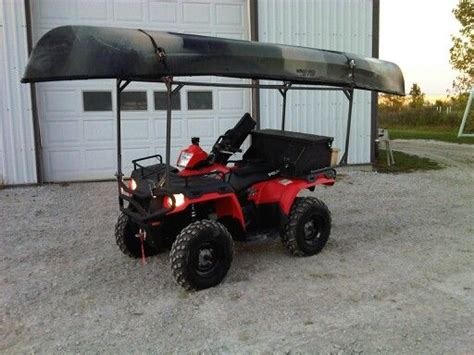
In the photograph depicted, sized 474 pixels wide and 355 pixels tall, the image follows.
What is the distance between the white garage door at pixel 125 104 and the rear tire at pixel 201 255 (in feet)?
17.6

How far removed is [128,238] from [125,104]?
4715 millimetres

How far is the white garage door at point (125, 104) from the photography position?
8.55 m

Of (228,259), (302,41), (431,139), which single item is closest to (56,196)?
(228,259)

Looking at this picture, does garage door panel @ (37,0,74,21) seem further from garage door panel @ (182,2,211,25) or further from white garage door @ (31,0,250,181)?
garage door panel @ (182,2,211,25)

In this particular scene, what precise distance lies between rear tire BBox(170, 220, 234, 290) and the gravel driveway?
0.11 metres

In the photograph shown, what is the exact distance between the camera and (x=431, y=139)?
17.6 meters

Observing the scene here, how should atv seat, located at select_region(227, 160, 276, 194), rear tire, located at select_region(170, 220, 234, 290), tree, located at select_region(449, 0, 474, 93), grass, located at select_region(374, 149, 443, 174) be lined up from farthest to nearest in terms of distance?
tree, located at select_region(449, 0, 474, 93)
grass, located at select_region(374, 149, 443, 174)
atv seat, located at select_region(227, 160, 276, 194)
rear tire, located at select_region(170, 220, 234, 290)

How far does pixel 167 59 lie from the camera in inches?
137

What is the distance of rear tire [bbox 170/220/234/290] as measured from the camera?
3.83 meters

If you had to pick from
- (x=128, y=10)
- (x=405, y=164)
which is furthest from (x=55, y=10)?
(x=405, y=164)

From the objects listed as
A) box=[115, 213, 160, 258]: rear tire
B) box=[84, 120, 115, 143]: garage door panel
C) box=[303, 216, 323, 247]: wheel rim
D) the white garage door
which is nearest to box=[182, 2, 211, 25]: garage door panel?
the white garage door

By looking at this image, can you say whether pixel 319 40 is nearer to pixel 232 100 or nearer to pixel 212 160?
pixel 232 100

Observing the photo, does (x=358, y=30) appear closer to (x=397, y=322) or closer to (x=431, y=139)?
(x=397, y=322)

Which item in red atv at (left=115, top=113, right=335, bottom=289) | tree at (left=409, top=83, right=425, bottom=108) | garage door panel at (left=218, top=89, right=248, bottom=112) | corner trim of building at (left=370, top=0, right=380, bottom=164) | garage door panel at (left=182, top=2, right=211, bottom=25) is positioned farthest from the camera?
tree at (left=409, top=83, right=425, bottom=108)
